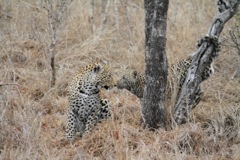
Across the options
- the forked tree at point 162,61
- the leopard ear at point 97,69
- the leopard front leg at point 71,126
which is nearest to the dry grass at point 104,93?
the leopard front leg at point 71,126

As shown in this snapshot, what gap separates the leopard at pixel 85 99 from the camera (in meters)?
5.95

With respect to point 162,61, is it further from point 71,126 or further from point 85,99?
point 71,126

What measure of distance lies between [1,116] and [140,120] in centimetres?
156

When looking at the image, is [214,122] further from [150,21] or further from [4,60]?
[4,60]

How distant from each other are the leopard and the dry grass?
204 mm

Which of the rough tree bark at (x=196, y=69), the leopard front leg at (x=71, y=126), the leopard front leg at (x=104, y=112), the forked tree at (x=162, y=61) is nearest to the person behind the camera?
the forked tree at (x=162, y=61)

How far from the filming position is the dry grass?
5.24m

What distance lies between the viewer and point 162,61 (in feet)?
18.1

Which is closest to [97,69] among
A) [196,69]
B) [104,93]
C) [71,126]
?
[71,126]

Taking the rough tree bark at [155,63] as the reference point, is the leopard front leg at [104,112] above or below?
below

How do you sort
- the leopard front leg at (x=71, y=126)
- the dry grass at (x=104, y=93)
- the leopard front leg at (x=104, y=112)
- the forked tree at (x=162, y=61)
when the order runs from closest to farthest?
the dry grass at (x=104, y=93) → the forked tree at (x=162, y=61) → the leopard front leg at (x=71, y=126) → the leopard front leg at (x=104, y=112)

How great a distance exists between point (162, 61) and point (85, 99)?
0.98 metres

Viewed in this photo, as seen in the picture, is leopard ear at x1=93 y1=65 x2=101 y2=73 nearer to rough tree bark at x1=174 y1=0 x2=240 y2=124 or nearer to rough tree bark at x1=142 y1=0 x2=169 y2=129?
rough tree bark at x1=142 y1=0 x2=169 y2=129

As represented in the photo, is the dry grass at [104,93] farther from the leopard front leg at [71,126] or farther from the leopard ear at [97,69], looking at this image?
the leopard ear at [97,69]
